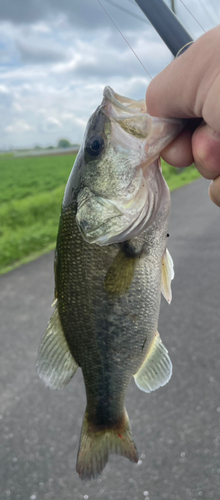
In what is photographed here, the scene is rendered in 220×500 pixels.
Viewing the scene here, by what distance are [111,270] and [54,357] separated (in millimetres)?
452

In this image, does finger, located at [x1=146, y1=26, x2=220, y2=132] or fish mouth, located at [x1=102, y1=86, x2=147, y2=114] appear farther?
fish mouth, located at [x1=102, y1=86, x2=147, y2=114]

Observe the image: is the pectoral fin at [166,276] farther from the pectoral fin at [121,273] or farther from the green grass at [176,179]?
the green grass at [176,179]

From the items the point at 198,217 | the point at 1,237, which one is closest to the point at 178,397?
the point at 1,237

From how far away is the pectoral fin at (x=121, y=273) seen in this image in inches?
50.5

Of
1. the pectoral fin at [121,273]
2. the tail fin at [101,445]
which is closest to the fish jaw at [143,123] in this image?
the pectoral fin at [121,273]

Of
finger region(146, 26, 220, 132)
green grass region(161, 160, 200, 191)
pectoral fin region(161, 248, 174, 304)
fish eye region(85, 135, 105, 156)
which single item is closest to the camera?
finger region(146, 26, 220, 132)

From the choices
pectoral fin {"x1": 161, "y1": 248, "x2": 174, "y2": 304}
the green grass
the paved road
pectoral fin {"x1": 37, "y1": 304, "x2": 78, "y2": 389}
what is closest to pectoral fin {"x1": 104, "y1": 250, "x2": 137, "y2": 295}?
pectoral fin {"x1": 161, "y1": 248, "x2": 174, "y2": 304}

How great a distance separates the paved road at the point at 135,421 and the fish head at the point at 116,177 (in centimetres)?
223

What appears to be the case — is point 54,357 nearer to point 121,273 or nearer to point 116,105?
point 121,273

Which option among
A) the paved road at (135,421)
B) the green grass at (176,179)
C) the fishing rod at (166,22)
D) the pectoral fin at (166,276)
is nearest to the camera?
the fishing rod at (166,22)

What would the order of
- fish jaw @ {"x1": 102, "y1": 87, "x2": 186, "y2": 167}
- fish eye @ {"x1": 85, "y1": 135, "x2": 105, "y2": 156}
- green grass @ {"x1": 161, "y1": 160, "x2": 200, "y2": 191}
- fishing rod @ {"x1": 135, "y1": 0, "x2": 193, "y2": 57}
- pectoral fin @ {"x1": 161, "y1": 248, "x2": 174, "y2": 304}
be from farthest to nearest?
1. green grass @ {"x1": 161, "y1": 160, "x2": 200, "y2": 191}
2. pectoral fin @ {"x1": 161, "y1": 248, "x2": 174, "y2": 304}
3. fish eye @ {"x1": 85, "y1": 135, "x2": 105, "y2": 156}
4. fish jaw @ {"x1": 102, "y1": 87, "x2": 186, "y2": 167}
5. fishing rod @ {"x1": 135, "y1": 0, "x2": 193, "y2": 57}

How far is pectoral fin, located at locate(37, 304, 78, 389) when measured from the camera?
1.44 m

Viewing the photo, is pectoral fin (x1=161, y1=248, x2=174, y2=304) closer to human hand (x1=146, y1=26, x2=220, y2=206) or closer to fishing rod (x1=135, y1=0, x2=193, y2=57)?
human hand (x1=146, y1=26, x2=220, y2=206)

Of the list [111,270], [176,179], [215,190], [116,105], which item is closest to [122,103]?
[116,105]
